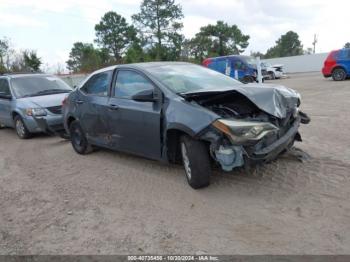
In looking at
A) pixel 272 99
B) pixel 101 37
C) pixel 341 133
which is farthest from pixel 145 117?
pixel 101 37

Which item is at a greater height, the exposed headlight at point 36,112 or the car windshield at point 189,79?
the car windshield at point 189,79

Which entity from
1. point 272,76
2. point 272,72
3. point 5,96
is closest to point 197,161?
point 5,96

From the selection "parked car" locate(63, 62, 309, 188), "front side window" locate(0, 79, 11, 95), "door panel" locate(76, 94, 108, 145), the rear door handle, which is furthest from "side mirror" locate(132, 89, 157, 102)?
"front side window" locate(0, 79, 11, 95)

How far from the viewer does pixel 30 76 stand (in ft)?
34.3

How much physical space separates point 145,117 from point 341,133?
422 centimetres

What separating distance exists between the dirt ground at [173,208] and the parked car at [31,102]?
8.53 feet

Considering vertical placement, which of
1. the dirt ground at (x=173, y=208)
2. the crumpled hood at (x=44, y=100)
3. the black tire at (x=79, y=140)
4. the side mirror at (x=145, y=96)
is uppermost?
the side mirror at (x=145, y=96)

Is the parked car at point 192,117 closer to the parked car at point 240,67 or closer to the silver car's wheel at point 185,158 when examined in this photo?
the silver car's wheel at point 185,158

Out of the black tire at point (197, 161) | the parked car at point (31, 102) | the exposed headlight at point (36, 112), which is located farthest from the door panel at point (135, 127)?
the exposed headlight at point (36, 112)

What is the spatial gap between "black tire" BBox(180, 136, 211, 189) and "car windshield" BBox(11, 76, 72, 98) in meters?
6.34

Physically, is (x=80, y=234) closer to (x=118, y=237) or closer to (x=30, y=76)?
(x=118, y=237)

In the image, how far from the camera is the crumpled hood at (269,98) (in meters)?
4.47

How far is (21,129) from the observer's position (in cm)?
959

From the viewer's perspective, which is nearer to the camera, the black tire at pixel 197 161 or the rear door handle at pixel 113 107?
the black tire at pixel 197 161
